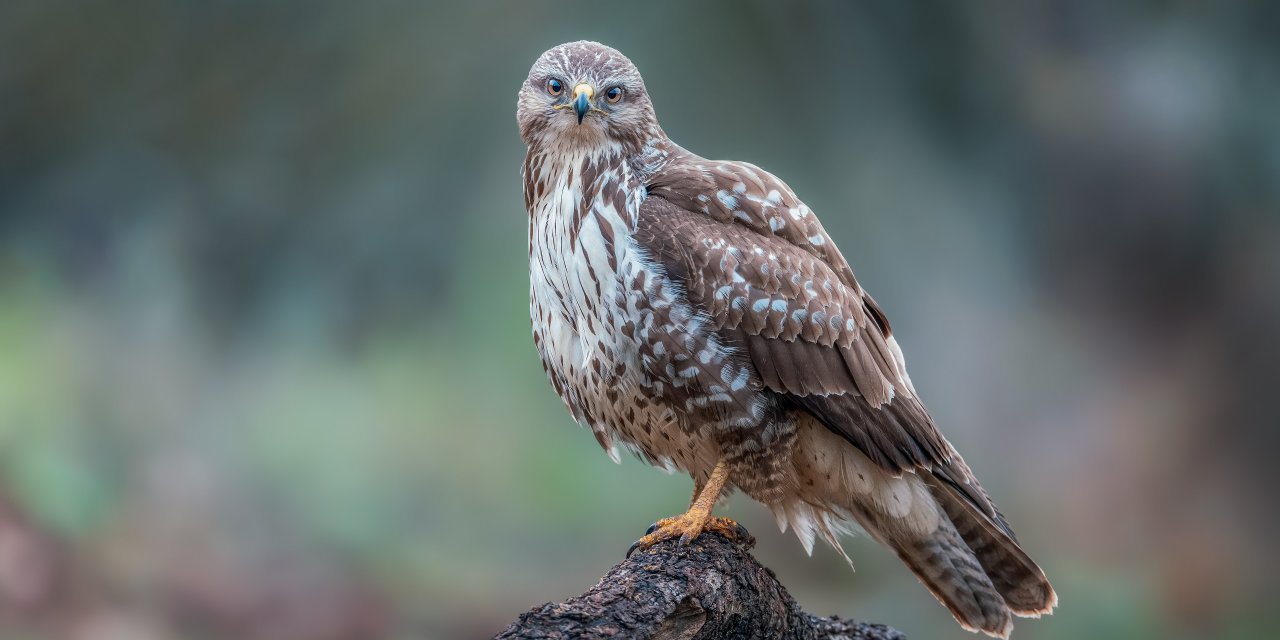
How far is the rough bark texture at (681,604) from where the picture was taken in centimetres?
235

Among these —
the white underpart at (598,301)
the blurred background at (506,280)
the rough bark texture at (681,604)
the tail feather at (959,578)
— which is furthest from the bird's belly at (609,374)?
the blurred background at (506,280)

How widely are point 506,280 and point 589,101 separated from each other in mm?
2043

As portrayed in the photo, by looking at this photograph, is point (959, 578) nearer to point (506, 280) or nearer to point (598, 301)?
point (598, 301)

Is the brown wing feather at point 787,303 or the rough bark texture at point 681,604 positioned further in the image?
the brown wing feather at point 787,303

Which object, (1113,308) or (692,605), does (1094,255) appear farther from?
(692,605)

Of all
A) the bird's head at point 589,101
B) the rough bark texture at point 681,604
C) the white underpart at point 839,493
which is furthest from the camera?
the white underpart at point 839,493

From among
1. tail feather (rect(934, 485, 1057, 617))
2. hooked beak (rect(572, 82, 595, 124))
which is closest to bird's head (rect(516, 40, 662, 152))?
hooked beak (rect(572, 82, 595, 124))

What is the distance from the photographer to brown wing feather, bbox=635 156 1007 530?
281 cm

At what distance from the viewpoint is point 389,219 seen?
495 centimetres

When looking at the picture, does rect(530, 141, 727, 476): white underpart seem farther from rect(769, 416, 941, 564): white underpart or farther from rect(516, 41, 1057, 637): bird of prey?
rect(769, 416, 941, 564): white underpart

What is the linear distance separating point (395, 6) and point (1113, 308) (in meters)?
3.50

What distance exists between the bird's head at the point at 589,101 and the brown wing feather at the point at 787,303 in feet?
0.53

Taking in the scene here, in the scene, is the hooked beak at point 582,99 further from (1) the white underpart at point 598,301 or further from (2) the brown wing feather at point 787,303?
(2) the brown wing feather at point 787,303

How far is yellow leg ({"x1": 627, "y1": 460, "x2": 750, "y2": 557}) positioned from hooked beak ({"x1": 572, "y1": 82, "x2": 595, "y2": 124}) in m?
0.94
